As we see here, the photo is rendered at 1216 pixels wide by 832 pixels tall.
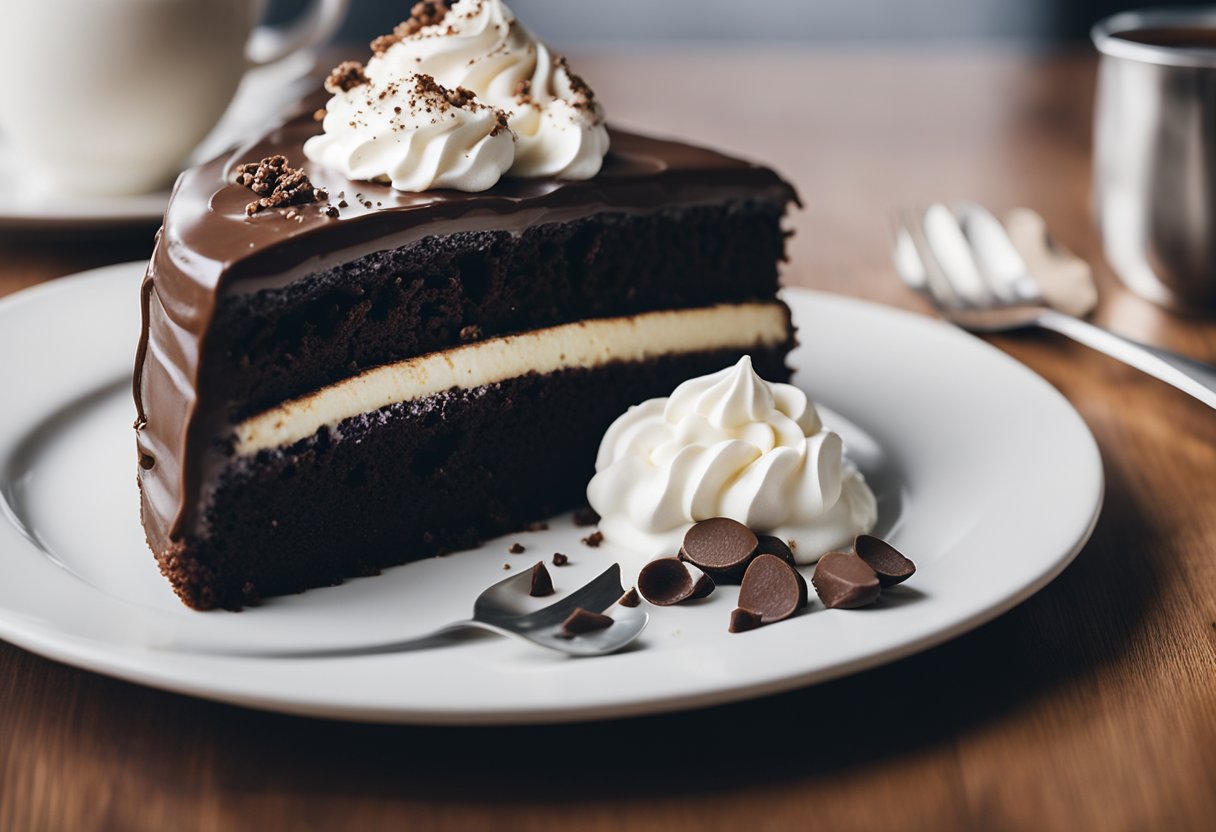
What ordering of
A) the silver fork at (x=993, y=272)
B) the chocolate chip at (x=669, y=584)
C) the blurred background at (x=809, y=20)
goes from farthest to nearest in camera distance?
the blurred background at (x=809, y=20), the silver fork at (x=993, y=272), the chocolate chip at (x=669, y=584)

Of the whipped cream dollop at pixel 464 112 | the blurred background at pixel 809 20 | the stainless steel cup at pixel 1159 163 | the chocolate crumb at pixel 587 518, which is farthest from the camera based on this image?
the blurred background at pixel 809 20

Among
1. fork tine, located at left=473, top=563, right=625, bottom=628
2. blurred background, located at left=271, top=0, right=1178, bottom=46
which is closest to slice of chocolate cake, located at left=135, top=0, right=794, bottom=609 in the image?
fork tine, located at left=473, top=563, right=625, bottom=628

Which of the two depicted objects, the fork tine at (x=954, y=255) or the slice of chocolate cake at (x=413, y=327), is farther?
the fork tine at (x=954, y=255)

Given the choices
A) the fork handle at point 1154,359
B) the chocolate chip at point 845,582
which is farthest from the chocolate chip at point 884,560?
the fork handle at point 1154,359

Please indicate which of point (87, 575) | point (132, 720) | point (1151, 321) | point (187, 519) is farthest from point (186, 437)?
point (1151, 321)

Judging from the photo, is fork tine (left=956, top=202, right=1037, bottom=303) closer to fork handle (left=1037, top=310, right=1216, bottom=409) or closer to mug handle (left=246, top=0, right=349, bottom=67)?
fork handle (left=1037, top=310, right=1216, bottom=409)

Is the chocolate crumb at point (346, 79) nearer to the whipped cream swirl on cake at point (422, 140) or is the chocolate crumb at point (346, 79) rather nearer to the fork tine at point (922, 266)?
the whipped cream swirl on cake at point (422, 140)
